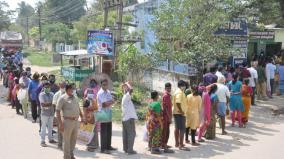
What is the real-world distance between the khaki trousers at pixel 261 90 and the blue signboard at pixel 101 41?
619 cm

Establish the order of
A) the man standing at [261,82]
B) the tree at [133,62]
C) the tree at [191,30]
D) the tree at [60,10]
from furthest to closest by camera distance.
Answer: the tree at [60,10]
the tree at [133,62]
the man standing at [261,82]
the tree at [191,30]

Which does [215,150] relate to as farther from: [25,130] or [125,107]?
[25,130]

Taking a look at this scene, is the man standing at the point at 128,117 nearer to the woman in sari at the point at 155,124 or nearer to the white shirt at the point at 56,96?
the woman in sari at the point at 155,124

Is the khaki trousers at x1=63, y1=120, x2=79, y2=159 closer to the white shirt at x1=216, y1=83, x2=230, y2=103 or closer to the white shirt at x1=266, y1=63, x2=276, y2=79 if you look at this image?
the white shirt at x1=216, y1=83, x2=230, y2=103

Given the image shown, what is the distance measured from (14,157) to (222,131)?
5519mm

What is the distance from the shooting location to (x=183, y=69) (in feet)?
68.5

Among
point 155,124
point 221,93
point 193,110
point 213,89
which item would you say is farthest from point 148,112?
point 221,93

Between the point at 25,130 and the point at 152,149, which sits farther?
the point at 25,130

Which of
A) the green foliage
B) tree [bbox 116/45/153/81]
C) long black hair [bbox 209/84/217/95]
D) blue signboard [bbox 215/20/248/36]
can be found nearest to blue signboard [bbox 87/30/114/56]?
tree [bbox 116/45/153/81]

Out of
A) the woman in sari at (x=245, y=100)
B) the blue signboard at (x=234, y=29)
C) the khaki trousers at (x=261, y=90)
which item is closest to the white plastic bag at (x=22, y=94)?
the woman in sari at (x=245, y=100)

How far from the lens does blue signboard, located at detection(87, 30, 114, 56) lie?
1980cm

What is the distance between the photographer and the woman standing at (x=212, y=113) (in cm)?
1225

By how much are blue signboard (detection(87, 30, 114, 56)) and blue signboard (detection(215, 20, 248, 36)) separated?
4.79m

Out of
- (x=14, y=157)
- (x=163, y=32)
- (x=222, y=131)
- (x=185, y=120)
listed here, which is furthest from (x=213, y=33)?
(x=14, y=157)
